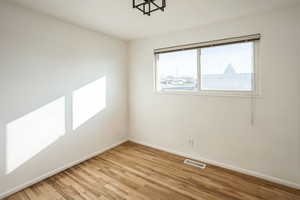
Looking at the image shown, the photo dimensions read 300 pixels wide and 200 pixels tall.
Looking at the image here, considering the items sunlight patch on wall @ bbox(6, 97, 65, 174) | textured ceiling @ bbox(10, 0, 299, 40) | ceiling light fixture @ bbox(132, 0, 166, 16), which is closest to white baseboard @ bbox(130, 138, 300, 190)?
sunlight patch on wall @ bbox(6, 97, 65, 174)

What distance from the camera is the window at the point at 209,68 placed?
2378 millimetres

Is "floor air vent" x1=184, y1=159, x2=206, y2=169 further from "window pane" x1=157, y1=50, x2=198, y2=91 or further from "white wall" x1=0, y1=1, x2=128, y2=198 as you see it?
"white wall" x1=0, y1=1, x2=128, y2=198

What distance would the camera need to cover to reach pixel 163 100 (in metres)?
3.16

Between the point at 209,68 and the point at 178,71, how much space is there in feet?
1.95

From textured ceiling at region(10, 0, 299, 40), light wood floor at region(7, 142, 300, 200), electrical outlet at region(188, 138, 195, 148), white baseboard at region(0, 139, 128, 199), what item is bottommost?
light wood floor at region(7, 142, 300, 200)

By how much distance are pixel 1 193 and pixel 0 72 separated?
4.79 feet

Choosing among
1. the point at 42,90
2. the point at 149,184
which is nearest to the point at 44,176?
the point at 42,90

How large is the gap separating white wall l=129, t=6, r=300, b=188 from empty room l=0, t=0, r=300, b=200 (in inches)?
0.6

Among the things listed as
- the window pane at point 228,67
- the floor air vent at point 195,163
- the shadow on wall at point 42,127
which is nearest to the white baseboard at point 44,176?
Answer: the shadow on wall at point 42,127

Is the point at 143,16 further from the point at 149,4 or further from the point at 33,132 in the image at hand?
the point at 33,132

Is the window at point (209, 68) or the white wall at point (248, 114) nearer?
the white wall at point (248, 114)

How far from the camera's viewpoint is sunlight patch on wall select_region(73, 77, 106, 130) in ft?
8.69

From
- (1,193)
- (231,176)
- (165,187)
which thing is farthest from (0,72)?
(231,176)

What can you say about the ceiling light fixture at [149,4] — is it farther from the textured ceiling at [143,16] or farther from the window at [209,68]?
the window at [209,68]
